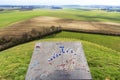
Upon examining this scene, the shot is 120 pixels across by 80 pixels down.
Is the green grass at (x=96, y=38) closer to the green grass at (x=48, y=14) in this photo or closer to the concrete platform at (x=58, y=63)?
the concrete platform at (x=58, y=63)

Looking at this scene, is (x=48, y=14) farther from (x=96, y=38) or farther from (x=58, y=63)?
(x=58, y=63)

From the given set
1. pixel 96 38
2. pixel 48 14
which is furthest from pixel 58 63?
pixel 48 14

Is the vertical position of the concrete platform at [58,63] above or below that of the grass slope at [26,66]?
above

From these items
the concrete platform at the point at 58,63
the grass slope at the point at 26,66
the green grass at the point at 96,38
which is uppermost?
the concrete platform at the point at 58,63

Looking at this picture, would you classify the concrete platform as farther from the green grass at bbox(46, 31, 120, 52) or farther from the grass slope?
the green grass at bbox(46, 31, 120, 52)

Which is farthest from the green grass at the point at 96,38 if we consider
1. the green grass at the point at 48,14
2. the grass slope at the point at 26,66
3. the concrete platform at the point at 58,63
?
the green grass at the point at 48,14

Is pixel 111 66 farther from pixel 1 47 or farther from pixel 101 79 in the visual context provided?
pixel 1 47

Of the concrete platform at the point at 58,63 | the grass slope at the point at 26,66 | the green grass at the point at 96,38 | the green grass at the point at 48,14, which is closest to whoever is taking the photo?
the concrete platform at the point at 58,63

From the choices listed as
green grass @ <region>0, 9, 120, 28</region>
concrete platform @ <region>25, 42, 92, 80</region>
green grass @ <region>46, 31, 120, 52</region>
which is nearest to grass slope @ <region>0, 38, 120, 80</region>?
concrete platform @ <region>25, 42, 92, 80</region>

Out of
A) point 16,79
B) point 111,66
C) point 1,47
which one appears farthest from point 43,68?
point 1,47
